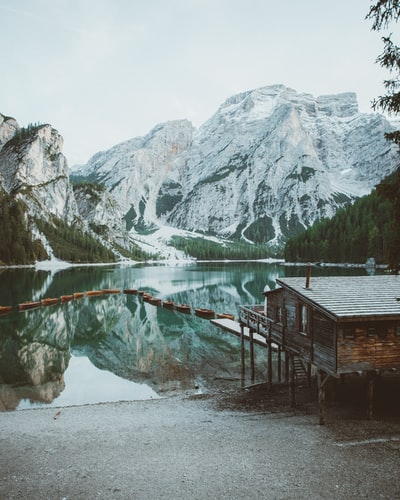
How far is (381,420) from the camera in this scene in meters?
19.1

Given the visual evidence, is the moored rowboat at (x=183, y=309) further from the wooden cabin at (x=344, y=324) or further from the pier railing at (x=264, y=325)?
the wooden cabin at (x=344, y=324)

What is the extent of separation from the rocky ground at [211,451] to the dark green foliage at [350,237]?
388ft

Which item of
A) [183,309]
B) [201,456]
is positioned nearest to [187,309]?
[183,309]

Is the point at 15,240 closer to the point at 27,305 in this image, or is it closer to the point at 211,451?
the point at 27,305

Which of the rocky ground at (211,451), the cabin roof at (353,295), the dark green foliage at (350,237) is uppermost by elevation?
the dark green foliage at (350,237)

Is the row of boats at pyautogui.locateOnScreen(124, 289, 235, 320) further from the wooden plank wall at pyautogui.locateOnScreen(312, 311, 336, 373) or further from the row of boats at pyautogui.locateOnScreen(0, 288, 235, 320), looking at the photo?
the wooden plank wall at pyautogui.locateOnScreen(312, 311, 336, 373)

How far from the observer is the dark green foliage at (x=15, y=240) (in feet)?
531

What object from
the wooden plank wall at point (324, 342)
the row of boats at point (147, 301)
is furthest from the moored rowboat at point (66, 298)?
the wooden plank wall at point (324, 342)

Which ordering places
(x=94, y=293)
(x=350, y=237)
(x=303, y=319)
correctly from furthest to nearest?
(x=350, y=237) < (x=94, y=293) < (x=303, y=319)

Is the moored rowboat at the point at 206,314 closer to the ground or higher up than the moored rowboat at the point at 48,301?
closer to the ground

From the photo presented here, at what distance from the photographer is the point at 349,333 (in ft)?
64.2

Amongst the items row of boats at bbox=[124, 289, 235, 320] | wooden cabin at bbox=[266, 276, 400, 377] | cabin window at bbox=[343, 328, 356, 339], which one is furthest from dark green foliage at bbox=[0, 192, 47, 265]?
cabin window at bbox=[343, 328, 356, 339]

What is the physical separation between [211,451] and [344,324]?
8570 mm

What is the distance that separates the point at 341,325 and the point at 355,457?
6.05 metres
